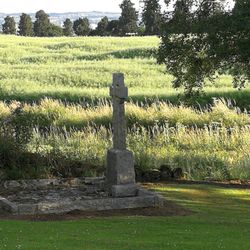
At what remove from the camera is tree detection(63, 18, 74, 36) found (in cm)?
13062

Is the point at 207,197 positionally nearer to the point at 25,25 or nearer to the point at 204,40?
the point at 204,40

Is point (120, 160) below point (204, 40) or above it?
below

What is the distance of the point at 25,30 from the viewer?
120 meters

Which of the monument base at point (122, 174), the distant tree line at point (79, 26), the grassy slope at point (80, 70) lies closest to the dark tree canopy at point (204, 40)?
the monument base at point (122, 174)

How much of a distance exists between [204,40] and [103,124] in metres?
10.2

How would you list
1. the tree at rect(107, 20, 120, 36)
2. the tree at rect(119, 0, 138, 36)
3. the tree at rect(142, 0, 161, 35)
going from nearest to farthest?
1. the tree at rect(142, 0, 161, 35)
2. the tree at rect(119, 0, 138, 36)
3. the tree at rect(107, 20, 120, 36)

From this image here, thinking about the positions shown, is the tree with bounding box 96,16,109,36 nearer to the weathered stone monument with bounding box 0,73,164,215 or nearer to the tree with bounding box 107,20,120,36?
the tree with bounding box 107,20,120,36

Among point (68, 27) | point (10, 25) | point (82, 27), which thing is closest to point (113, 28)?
point (82, 27)

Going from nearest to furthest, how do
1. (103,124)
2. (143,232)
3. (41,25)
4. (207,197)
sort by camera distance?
(143,232)
(207,197)
(103,124)
(41,25)

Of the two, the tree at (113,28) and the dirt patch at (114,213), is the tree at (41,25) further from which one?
A: the dirt patch at (114,213)

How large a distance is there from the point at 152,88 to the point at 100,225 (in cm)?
3135

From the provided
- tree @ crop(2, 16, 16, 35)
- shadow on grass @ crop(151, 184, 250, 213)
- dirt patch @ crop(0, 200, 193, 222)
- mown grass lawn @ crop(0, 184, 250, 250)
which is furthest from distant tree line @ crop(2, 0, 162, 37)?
mown grass lawn @ crop(0, 184, 250, 250)

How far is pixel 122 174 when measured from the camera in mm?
14875

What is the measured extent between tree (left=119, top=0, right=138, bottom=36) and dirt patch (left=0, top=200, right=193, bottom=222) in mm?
93894
